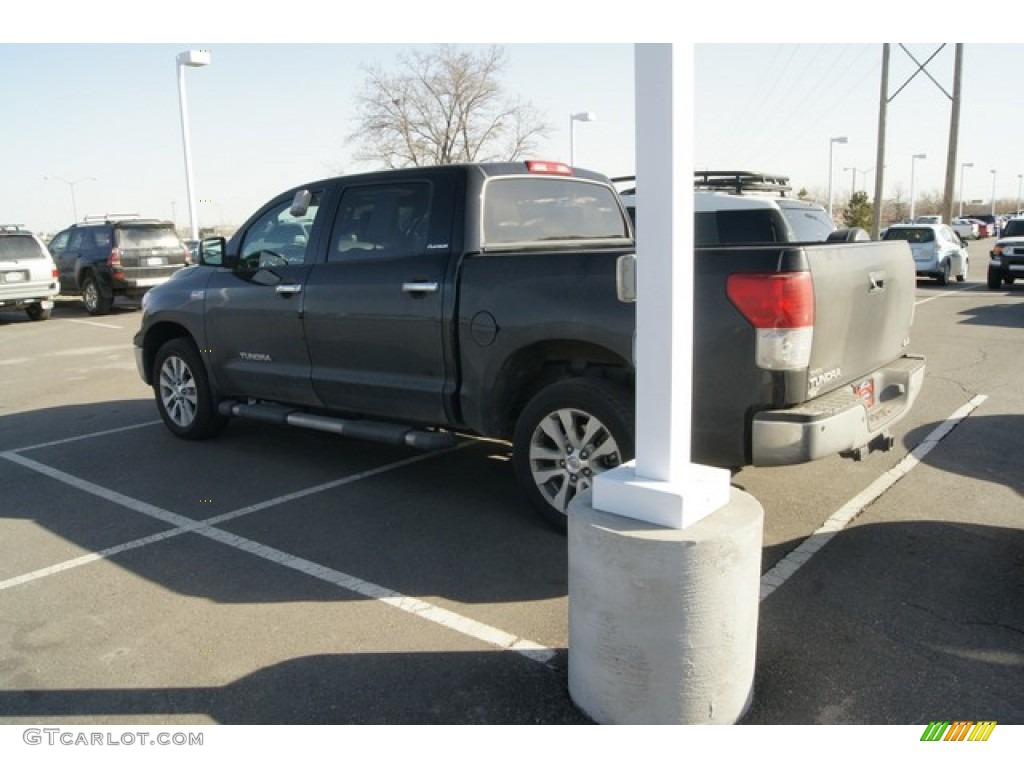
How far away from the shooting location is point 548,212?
5.70 metres

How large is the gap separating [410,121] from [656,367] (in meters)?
37.6

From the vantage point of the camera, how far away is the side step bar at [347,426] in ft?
17.1

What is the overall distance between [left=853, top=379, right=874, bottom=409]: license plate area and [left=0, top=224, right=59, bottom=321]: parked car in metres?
17.2

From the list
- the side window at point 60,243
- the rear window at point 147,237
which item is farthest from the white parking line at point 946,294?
the side window at point 60,243

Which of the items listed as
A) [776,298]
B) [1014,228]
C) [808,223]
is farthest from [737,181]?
[1014,228]

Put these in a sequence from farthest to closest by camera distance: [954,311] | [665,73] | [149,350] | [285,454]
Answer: [954,311] < [149,350] < [285,454] < [665,73]

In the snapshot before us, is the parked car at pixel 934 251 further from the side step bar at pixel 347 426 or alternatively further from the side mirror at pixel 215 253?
the side step bar at pixel 347 426

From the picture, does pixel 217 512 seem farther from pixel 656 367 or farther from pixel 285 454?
pixel 656 367

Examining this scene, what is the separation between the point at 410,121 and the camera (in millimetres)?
38281

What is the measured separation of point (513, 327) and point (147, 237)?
15.8 metres

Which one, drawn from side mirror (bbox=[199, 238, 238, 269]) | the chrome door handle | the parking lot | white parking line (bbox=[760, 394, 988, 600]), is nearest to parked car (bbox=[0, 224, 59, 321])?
the parking lot

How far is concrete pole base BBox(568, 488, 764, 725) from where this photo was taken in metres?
2.77

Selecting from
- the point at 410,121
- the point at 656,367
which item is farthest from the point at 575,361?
the point at 410,121

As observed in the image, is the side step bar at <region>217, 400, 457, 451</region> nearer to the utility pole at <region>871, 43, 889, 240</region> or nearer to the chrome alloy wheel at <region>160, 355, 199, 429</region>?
the chrome alloy wheel at <region>160, 355, 199, 429</region>
